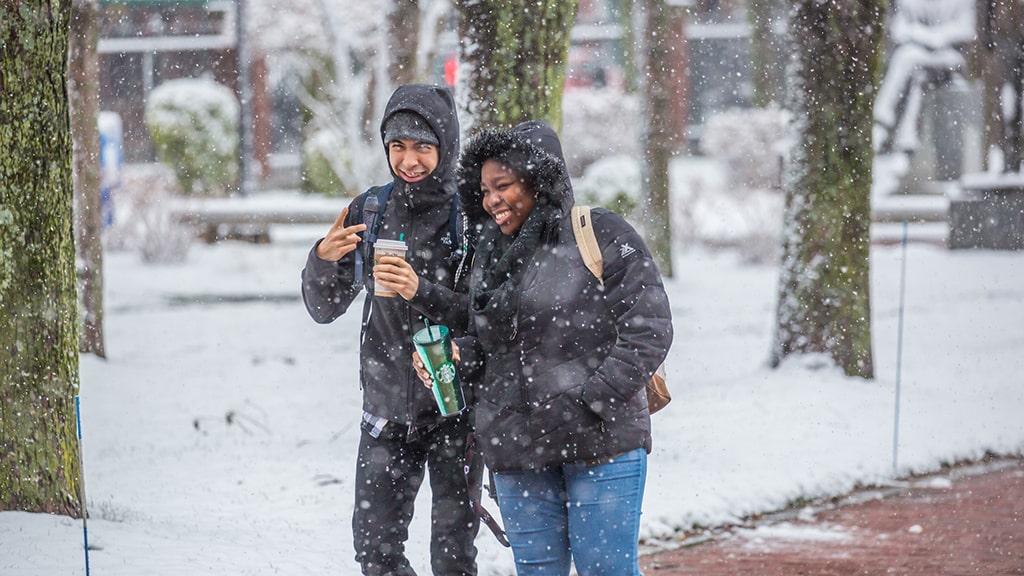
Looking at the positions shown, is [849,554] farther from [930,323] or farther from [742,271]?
[742,271]

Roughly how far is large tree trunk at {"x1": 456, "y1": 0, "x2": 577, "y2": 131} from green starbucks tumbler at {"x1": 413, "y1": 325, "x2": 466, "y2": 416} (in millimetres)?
3206

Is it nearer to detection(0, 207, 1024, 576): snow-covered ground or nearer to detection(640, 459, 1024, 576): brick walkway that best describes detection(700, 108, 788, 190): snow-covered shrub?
detection(0, 207, 1024, 576): snow-covered ground

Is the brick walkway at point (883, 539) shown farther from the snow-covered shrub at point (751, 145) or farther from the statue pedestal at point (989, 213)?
the snow-covered shrub at point (751, 145)

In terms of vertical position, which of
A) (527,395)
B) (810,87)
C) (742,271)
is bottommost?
(742,271)

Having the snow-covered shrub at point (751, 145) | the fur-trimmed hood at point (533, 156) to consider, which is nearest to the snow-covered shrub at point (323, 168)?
the snow-covered shrub at point (751, 145)

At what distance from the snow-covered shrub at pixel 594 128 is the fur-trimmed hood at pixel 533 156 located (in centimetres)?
2132

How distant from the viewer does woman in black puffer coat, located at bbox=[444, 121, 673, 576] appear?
3555 mm

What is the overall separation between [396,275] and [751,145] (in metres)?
19.4

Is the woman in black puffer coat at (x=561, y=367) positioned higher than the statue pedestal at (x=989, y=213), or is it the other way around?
the woman in black puffer coat at (x=561, y=367)

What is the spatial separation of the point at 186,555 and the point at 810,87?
5.73 metres

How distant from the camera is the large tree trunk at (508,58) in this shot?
6.81 meters

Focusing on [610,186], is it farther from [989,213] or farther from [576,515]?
[576,515]

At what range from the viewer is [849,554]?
5.89 metres

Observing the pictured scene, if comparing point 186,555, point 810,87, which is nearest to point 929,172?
point 810,87
